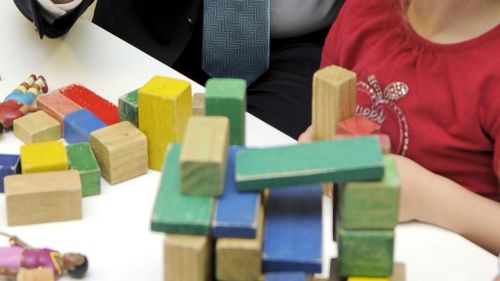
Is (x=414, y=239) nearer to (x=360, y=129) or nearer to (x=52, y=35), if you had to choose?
(x=360, y=129)

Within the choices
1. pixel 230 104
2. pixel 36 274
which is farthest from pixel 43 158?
pixel 230 104

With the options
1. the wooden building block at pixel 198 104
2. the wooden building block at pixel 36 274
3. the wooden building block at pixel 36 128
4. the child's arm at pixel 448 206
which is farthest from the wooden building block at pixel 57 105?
the child's arm at pixel 448 206

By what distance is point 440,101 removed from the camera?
77cm

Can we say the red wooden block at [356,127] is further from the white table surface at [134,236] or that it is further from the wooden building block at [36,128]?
the wooden building block at [36,128]

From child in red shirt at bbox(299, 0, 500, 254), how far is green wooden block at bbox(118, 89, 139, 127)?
6.7 inches

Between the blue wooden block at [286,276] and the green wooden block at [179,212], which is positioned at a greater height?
the green wooden block at [179,212]

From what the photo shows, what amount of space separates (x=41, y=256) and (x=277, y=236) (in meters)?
0.23

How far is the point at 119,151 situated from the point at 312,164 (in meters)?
0.31

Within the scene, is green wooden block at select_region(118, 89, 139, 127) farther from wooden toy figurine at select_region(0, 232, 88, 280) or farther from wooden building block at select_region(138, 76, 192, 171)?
wooden toy figurine at select_region(0, 232, 88, 280)

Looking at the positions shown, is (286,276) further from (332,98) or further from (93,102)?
(93,102)

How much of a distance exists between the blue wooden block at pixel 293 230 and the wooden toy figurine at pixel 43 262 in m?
0.19

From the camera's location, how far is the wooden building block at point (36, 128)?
769 millimetres

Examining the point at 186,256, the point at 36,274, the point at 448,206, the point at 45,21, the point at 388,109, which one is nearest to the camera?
the point at 186,256

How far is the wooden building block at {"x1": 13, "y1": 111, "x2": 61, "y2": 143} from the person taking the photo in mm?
769
